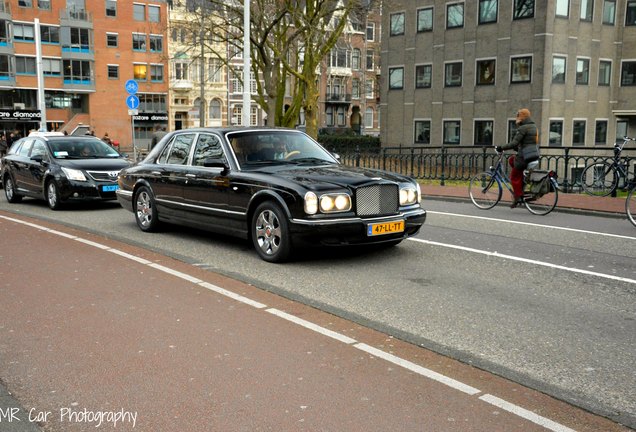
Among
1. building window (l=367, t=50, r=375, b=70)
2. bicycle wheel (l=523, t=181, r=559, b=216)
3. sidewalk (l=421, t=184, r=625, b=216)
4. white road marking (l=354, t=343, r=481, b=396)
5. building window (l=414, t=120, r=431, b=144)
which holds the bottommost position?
white road marking (l=354, t=343, r=481, b=396)

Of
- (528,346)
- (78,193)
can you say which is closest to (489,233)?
(528,346)

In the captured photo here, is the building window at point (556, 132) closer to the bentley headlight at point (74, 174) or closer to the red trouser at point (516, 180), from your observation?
the red trouser at point (516, 180)

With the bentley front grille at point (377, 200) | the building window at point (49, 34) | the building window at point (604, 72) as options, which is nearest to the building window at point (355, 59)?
the building window at point (49, 34)

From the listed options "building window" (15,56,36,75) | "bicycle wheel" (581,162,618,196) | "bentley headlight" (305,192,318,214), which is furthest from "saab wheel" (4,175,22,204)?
"building window" (15,56,36,75)

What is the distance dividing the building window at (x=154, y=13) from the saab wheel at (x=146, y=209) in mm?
67024

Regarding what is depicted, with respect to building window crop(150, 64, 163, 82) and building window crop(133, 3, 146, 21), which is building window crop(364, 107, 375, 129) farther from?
building window crop(133, 3, 146, 21)

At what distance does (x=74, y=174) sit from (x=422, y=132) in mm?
32339

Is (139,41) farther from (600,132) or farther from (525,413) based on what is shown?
(525,413)

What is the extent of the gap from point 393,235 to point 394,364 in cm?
359

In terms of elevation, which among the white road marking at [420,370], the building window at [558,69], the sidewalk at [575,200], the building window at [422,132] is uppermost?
the building window at [558,69]

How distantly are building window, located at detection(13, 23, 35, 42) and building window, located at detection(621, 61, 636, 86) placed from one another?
5383cm

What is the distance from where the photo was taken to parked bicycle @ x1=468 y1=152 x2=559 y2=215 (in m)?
12.8

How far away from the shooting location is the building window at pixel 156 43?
72062mm

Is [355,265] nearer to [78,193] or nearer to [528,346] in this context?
[528,346]
